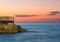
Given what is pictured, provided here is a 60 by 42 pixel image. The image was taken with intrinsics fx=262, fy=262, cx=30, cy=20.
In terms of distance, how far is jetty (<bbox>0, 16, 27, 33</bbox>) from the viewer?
16.7 meters

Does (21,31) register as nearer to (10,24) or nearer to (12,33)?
(12,33)

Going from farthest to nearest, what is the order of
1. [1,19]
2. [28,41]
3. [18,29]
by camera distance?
1. [18,29]
2. [1,19]
3. [28,41]

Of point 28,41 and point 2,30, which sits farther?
point 2,30

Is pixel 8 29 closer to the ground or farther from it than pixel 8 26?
closer to the ground

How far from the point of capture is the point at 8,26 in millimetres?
17906

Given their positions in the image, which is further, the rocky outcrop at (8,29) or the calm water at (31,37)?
the rocky outcrop at (8,29)

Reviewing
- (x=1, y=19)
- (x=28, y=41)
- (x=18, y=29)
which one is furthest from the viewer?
(x=18, y=29)

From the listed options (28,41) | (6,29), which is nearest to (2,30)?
(6,29)

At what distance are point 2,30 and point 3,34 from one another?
500 mm

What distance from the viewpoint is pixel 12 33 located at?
19.3m

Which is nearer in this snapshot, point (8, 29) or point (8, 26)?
point (8, 26)

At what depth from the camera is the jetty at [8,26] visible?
1669 cm

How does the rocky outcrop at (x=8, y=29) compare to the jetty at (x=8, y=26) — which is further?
the rocky outcrop at (x=8, y=29)

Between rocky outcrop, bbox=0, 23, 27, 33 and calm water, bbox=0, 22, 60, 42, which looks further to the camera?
rocky outcrop, bbox=0, 23, 27, 33
